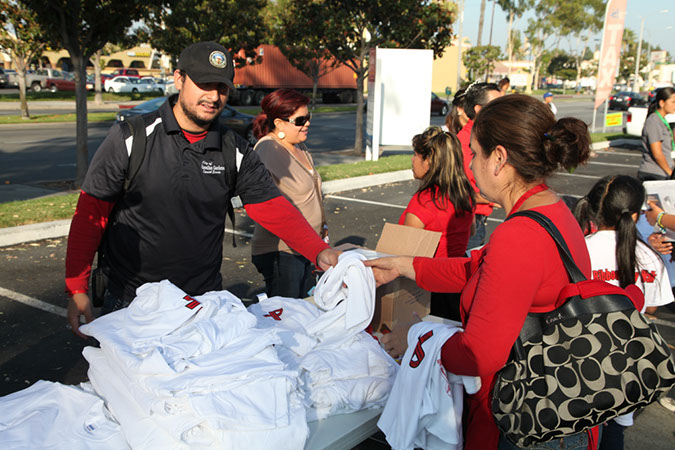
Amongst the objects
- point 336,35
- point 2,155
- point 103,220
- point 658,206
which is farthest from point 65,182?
point 658,206

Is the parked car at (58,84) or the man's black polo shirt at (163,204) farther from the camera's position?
the parked car at (58,84)

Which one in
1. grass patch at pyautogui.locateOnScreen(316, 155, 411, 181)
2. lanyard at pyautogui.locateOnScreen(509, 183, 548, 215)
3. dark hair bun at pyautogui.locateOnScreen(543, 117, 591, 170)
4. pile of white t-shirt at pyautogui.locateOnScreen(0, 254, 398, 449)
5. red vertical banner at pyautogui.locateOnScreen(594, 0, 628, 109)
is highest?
red vertical banner at pyautogui.locateOnScreen(594, 0, 628, 109)

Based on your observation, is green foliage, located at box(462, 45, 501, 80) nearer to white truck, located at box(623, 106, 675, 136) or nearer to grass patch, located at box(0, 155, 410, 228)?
white truck, located at box(623, 106, 675, 136)

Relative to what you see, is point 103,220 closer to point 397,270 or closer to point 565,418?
point 397,270

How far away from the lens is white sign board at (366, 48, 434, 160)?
46.4 ft

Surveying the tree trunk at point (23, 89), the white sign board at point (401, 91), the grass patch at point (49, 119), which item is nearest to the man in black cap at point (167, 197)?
the white sign board at point (401, 91)

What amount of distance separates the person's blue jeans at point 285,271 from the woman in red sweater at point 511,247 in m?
2.00

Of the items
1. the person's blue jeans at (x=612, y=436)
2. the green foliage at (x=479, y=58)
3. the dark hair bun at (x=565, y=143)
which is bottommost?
the person's blue jeans at (x=612, y=436)

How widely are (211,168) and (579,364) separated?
6.11ft

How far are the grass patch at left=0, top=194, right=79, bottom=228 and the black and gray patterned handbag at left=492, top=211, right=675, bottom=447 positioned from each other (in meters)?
7.19

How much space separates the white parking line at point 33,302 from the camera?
201 inches

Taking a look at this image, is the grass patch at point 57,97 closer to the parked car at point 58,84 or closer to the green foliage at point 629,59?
the parked car at point 58,84

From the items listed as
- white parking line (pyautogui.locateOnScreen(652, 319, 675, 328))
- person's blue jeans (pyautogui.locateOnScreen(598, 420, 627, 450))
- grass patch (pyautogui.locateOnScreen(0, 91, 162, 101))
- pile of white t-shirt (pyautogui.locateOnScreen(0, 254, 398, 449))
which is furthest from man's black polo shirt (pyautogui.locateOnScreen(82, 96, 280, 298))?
grass patch (pyautogui.locateOnScreen(0, 91, 162, 101))

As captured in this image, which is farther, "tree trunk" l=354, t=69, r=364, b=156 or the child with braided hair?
"tree trunk" l=354, t=69, r=364, b=156
